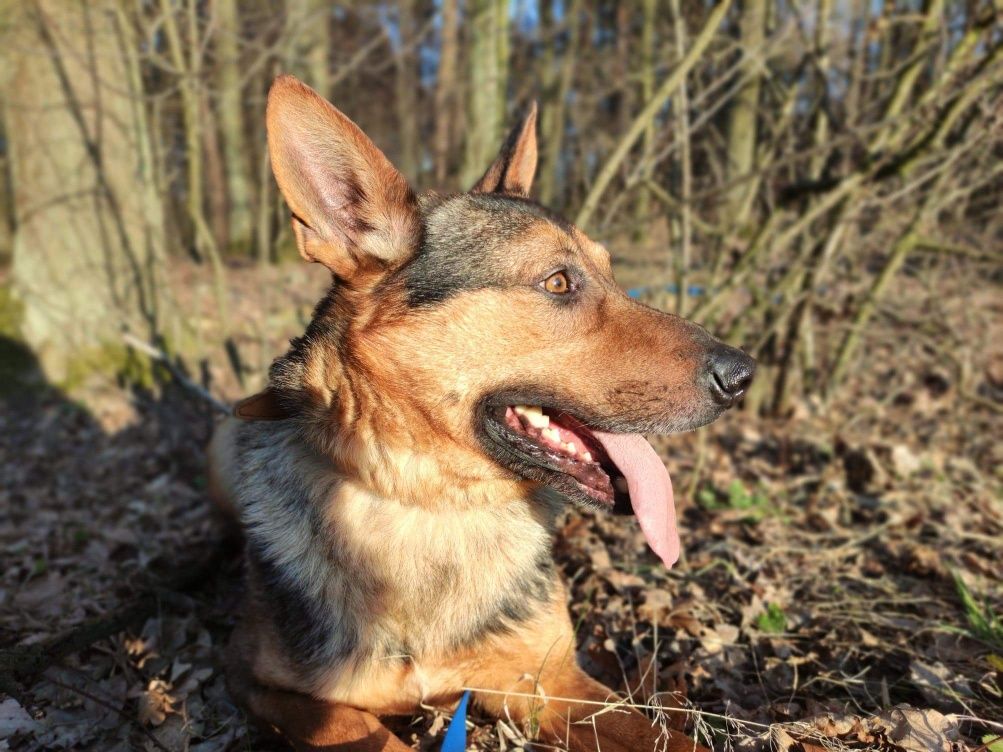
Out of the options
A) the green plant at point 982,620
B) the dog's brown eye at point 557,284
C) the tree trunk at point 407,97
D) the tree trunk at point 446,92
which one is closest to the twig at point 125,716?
the dog's brown eye at point 557,284

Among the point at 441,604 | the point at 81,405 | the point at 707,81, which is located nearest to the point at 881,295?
the point at 707,81

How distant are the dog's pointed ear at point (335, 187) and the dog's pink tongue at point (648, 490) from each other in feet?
4.02

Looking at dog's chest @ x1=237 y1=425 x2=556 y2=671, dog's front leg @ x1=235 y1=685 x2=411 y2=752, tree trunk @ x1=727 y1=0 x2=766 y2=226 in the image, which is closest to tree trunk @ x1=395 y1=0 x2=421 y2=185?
tree trunk @ x1=727 y1=0 x2=766 y2=226

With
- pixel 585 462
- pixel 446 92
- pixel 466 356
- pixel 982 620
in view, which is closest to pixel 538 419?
pixel 585 462

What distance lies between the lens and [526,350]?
8.99ft

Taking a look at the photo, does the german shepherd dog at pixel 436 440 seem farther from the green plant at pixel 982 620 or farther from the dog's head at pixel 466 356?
the green plant at pixel 982 620

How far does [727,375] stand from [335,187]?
5.87 feet

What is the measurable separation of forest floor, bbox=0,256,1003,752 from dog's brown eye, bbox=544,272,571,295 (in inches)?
66.3

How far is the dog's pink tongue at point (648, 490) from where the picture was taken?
2.78 metres

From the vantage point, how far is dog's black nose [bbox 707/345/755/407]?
262 cm

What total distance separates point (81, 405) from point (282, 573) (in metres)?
5.74

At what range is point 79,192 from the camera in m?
7.39

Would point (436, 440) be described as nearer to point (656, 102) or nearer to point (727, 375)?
point (727, 375)

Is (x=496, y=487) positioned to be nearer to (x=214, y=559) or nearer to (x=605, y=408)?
(x=605, y=408)
